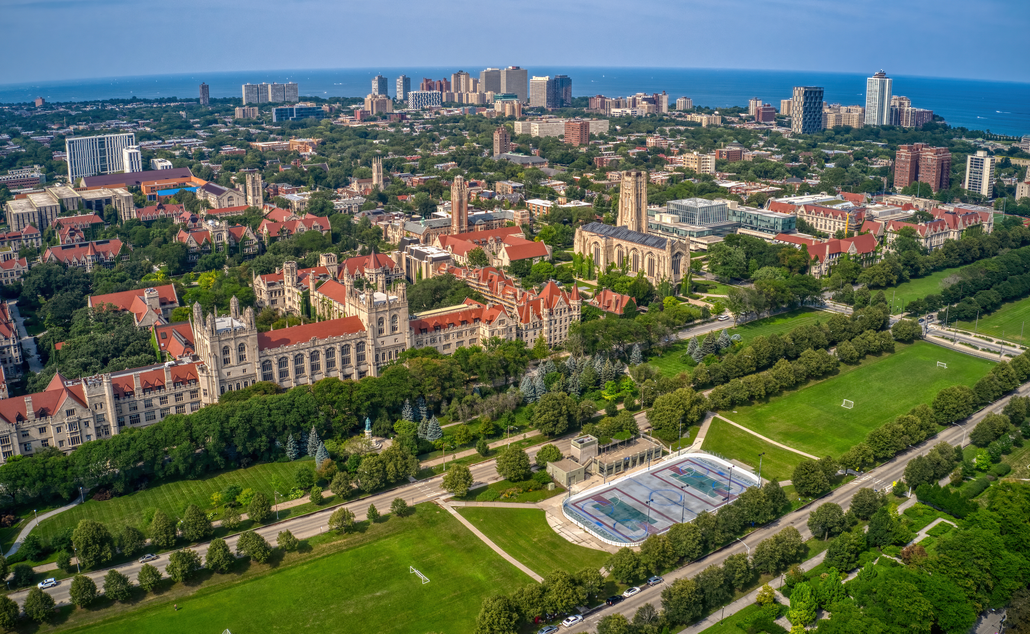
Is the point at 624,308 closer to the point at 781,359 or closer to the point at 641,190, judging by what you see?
the point at 781,359

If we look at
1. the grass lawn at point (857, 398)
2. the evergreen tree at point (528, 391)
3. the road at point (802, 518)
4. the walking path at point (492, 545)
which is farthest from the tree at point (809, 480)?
the evergreen tree at point (528, 391)

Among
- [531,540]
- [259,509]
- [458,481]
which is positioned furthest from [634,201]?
[259,509]

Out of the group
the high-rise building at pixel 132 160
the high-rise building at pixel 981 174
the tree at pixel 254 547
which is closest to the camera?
the tree at pixel 254 547

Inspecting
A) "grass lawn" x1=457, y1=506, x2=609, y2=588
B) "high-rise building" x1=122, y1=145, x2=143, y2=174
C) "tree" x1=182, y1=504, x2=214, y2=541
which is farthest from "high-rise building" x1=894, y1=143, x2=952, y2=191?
"high-rise building" x1=122, y1=145, x2=143, y2=174

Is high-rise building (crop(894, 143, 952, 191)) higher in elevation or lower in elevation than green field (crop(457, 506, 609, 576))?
higher

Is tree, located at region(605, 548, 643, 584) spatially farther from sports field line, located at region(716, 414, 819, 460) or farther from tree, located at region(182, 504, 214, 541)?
tree, located at region(182, 504, 214, 541)

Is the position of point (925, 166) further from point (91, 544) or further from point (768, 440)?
point (91, 544)

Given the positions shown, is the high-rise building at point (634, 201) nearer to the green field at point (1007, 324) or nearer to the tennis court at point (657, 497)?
the green field at point (1007, 324)
